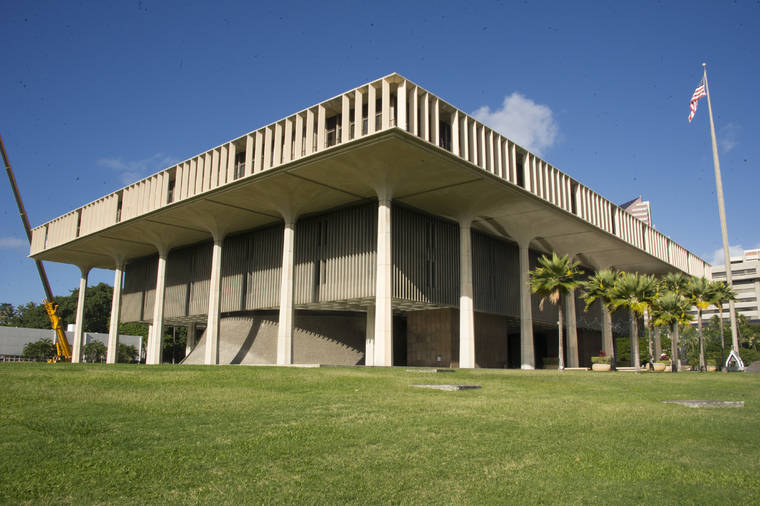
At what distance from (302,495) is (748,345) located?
361 feet

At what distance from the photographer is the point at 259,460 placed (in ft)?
23.3

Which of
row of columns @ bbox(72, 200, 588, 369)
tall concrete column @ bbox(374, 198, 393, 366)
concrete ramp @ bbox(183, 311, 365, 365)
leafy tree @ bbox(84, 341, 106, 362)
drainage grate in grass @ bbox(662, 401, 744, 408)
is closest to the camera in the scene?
drainage grate in grass @ bbox(662, 401, 744, 408)

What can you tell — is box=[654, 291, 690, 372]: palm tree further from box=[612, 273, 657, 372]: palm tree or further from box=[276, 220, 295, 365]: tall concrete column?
box=[276, 220, 295, 365]: tall concrete column

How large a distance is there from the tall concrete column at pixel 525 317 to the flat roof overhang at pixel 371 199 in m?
1.64

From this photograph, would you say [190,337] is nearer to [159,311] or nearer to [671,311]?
[159,311]

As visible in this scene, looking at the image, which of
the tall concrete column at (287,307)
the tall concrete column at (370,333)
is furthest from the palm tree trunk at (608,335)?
the tall concrete column at (287,307)

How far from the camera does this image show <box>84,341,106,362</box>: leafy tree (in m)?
65.3

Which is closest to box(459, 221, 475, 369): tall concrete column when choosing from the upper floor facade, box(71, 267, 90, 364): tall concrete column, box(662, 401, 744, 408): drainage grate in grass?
the upper floor facade

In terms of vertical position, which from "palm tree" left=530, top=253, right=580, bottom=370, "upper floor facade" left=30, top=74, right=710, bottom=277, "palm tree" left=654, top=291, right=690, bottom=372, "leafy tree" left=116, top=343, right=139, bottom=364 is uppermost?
"upper floor facade" left=30, top=74, right=710, bottom=277

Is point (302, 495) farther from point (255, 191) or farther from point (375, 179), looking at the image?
point (255, 191)

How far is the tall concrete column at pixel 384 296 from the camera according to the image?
90.9 ft

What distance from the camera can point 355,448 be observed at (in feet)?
25.7

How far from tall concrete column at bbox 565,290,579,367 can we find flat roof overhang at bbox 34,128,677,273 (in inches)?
163

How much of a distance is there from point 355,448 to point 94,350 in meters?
66.4
